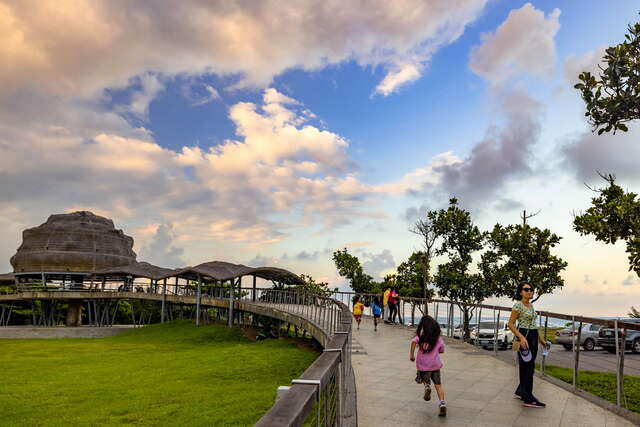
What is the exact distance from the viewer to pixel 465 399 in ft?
24.9

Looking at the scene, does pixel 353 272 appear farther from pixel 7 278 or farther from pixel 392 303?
pixel 7 278

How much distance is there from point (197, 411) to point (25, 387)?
8126 millimetres

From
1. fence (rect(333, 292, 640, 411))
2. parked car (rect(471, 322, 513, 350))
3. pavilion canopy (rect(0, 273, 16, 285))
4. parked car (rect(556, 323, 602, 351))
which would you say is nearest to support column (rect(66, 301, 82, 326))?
pavilion canopy (rect(0, 273, 16, 285))

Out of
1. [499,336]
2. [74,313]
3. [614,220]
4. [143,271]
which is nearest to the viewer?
[614,220]

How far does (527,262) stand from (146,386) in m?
23.7

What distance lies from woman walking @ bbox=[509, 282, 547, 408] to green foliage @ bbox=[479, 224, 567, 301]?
79.1 feet

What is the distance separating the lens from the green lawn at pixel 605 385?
38.0 ft

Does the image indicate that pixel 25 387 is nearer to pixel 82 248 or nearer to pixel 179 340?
pixel 179 340

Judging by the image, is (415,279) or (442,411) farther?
(415,279)

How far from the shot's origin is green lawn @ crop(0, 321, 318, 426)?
11070mm

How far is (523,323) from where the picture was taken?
7.32 metres

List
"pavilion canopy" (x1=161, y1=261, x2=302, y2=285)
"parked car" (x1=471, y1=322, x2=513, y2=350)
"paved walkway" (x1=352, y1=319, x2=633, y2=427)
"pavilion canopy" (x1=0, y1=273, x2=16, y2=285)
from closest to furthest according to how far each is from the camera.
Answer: "paved walkway" (x1=352, y1=319, x2=633, y2=427), "parked car" (x1=471, y1=322, x2=513, y2=350), "pavilion canopy" (x1=161, y1=261, x2=302, y2=285), "pavilion canopy" (x1=0, y1=273, x2=16, y2=285)

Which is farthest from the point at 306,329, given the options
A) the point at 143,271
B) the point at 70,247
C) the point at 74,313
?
the point at 70,247

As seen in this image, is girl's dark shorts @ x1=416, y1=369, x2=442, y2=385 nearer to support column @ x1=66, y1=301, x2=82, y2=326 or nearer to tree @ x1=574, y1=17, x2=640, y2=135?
tree @ x1=574, y1=17, x2=640, y2=135
